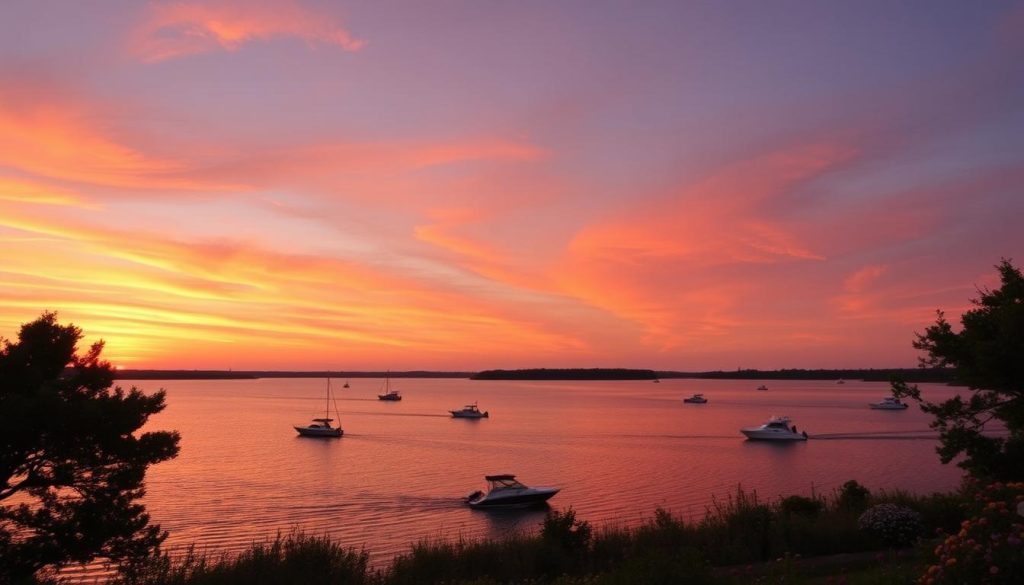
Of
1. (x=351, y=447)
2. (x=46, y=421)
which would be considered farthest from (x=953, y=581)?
(x=351, y=447)

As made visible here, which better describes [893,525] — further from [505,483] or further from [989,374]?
[505,483]

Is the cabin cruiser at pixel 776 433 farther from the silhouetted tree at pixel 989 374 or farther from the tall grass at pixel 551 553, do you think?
the silhouetted tree at pixel 989 374

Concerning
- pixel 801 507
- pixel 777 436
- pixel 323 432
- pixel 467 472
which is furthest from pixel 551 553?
pixel 323 432

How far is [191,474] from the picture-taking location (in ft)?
192

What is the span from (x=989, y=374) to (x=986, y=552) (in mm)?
7744

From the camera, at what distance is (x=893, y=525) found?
18516mm

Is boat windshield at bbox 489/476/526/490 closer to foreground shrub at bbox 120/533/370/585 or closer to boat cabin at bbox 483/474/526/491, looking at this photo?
boat cabin at bbox 483/474/526/491

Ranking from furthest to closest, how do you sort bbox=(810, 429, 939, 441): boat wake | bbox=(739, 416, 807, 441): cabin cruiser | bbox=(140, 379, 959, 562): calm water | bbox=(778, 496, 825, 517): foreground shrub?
bbox=(810, 429, 939, 441): boat wake
bbox=(739, 416, 807, 441): cabin cruiser
bbox=(140, 379, 959, 562): calm water
bbox=(778, 496, 825, 517): foreground shrub

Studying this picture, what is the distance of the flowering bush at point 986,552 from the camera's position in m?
8.25

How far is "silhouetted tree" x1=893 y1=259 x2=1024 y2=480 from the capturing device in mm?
14516

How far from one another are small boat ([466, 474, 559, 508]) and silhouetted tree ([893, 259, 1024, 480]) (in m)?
31.3

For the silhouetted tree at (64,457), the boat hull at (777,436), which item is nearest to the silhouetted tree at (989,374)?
the silhouetted tree at (64,457)

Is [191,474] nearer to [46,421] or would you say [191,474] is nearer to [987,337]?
[46,421]

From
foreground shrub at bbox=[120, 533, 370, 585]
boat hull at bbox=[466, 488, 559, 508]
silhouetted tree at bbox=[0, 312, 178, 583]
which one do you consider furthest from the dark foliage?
boat hull at bbox=[466, 488, 559, 508]
